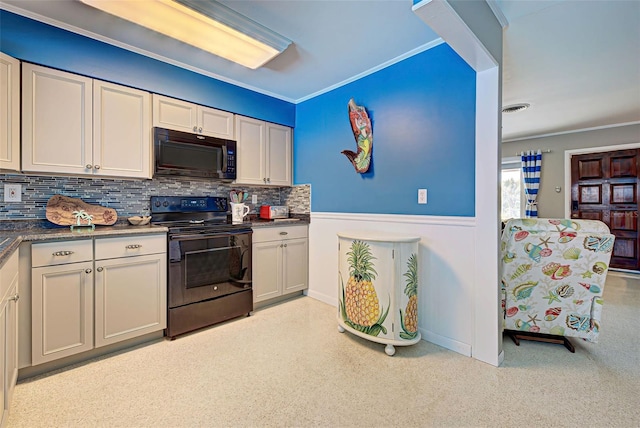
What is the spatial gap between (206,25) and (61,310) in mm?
2086

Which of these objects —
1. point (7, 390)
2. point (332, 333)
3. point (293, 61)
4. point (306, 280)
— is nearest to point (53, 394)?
point (7, 390)

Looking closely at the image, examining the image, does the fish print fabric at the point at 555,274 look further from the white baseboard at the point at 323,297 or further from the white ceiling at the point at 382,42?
the white baseboard at the point at 323,297

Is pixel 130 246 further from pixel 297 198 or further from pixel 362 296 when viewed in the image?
pixel 297 198

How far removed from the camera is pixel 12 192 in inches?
81.7

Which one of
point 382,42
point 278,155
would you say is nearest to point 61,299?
point 278,155

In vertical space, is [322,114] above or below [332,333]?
above

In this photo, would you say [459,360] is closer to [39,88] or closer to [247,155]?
[247,155]

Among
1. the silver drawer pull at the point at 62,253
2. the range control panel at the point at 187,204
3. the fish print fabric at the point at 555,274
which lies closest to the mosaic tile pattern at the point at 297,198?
the range control panel at the point at 187,204

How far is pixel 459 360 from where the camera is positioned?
203 centimetres

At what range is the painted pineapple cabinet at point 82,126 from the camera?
1.95 meters

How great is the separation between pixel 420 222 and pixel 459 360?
1.03 metres

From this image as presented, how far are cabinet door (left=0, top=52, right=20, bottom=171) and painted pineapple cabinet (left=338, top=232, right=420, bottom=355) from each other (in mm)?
2307

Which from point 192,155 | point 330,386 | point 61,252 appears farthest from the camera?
point 192,155

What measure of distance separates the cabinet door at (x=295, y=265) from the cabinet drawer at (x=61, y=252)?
1.71 meters
